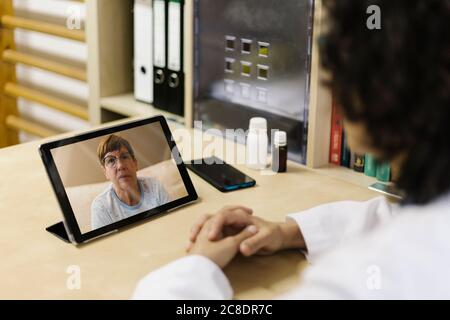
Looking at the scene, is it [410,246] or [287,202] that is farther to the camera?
[287,202]

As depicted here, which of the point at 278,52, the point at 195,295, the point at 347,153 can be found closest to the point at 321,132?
the point at 347,153

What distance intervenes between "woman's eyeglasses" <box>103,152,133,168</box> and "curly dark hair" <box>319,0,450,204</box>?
59 centimetres

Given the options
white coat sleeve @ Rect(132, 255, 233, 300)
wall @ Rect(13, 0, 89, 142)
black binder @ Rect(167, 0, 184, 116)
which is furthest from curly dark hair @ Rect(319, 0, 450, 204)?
wall @ Rect(13, 0, 89, 142)

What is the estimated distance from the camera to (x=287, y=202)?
1.34 metres

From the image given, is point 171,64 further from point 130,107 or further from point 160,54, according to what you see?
point 130,107

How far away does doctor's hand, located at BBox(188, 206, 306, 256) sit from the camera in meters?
1.08

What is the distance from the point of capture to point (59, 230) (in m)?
1.18

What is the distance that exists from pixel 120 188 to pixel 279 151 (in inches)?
17.3

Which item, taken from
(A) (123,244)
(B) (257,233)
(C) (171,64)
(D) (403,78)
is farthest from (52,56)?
(D) (403,78)

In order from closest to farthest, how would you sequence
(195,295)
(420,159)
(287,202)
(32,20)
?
1. (420,159)
2. (195,295)
3. (287,202)
4. (32,20)

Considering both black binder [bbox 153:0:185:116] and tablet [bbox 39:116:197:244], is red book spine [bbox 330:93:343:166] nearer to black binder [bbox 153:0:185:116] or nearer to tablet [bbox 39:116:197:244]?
tablet [bbox 39:116:197:244]

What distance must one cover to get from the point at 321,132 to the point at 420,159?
2.74ft
